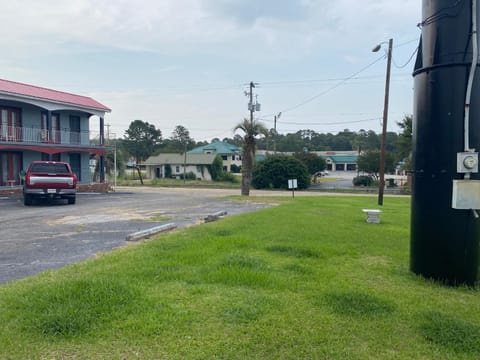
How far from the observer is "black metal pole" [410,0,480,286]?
4.40m

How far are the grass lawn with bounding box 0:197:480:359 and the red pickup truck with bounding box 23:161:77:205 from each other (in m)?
11.6

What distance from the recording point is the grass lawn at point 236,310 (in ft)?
9.67

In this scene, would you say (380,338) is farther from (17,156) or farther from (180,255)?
(17,156)

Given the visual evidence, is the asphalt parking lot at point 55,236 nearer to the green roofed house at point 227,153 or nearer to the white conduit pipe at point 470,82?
the white conduit pipe at point 470,82

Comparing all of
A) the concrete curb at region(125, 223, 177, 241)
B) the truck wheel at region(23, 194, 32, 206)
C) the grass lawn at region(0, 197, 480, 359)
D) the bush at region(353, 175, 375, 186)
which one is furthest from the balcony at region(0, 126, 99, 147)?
the bush at region(353, 175, 375, 186)

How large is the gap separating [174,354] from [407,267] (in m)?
3.83

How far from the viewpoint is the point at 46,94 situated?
25250 mm

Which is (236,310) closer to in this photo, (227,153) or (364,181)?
(364,181)

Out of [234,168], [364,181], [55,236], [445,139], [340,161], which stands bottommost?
[364,181]

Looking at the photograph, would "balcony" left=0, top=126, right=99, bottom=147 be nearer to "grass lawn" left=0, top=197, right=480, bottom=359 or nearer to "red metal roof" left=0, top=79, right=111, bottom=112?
"red metal roof" left=0, top=79, right=111, bottom=112

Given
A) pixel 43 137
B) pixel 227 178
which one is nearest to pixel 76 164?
pixel 43 137

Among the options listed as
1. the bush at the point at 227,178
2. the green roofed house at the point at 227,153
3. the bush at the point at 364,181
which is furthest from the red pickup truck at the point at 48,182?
the green roofed house at the point at 227,153

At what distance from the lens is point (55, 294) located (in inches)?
155

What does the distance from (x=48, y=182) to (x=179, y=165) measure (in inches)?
1806
